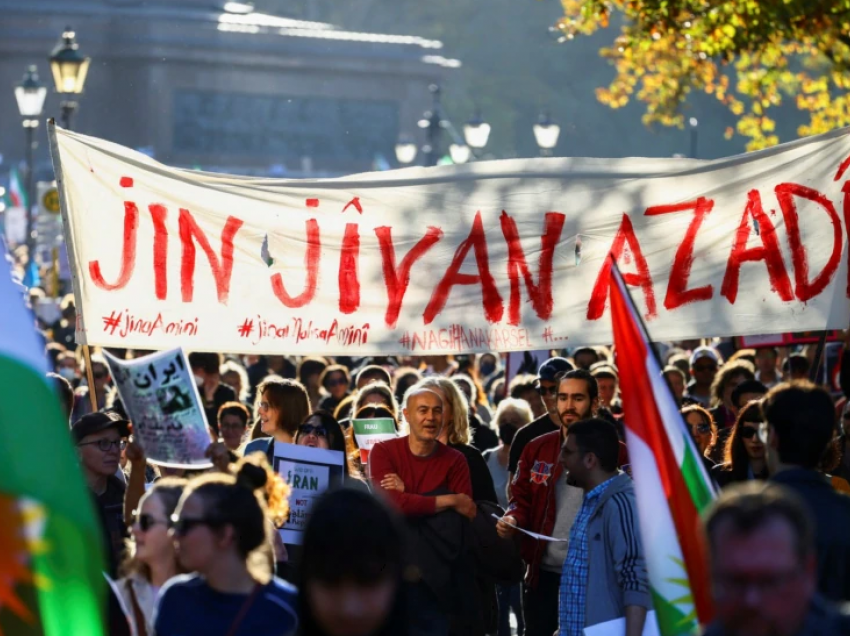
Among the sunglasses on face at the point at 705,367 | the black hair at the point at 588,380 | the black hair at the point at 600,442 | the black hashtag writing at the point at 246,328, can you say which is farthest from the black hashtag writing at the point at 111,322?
the sunglasses on face at the point at 705,367

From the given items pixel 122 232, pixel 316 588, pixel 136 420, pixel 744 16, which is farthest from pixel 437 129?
pixel 316 588

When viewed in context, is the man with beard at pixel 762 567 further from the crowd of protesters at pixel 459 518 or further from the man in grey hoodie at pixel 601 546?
the man in grey hoodie at pixel 601 546

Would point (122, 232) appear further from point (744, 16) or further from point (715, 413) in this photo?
point (744, 16)

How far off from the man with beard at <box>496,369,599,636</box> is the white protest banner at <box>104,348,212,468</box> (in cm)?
218

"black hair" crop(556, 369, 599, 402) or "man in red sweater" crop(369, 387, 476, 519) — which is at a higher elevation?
"black hair" crop(556, 369, 599, 402)

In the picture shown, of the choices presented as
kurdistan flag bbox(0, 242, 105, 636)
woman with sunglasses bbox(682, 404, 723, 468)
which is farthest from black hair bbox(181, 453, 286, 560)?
woman with sunglasses bbox(682, 404, 723, 468)

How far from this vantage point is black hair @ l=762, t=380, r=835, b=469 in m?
4.20

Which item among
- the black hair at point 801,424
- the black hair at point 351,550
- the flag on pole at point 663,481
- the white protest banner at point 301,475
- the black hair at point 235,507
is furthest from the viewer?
the white protest banner at point 301,475

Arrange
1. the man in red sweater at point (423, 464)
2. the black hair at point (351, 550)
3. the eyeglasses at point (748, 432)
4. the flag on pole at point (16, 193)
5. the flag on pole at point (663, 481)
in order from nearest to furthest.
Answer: the black hair at point (351, 550), the flag on pole at point (663, 481), the eyeglasses at point (748, 432), the man in red sweater at point (423, 464), the flag on pole at point (16, 193)

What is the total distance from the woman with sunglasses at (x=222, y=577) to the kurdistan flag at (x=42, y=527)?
3.31 ft

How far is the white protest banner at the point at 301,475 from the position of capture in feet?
20.7

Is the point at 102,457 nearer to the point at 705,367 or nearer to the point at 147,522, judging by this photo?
the point at 147,522

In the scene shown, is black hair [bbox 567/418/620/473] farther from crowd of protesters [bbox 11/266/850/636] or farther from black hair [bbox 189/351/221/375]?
black hair [bbox 189/351/221/375]

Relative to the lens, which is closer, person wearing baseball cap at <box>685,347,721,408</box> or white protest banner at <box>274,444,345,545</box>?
white protest banner at <box>274,444,345,545</box>
